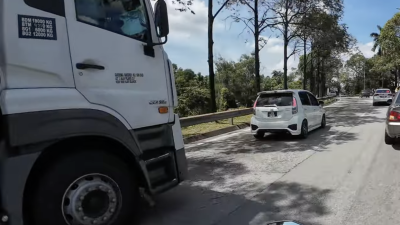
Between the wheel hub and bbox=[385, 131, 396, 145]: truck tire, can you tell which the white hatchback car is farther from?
the wheel hub

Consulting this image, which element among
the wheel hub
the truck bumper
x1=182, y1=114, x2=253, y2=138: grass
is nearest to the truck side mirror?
the wheel hub

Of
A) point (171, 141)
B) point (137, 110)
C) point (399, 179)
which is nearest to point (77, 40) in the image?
point (137, 110)

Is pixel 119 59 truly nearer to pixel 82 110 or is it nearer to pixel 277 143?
pixel 82 110

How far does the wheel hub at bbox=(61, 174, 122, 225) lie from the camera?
313cm

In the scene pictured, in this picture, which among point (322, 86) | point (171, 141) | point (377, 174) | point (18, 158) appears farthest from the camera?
point (322, 86)

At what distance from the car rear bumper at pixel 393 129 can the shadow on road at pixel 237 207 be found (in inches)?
163

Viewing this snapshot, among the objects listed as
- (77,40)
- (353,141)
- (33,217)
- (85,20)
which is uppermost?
(85,20)

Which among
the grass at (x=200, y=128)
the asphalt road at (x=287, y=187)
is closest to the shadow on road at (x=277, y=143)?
the asphalt road at (x=287, y=187)

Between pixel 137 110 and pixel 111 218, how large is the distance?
1.16m

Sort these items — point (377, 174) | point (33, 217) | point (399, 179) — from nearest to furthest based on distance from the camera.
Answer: point (33, 217)
point (399, 179)
point (377, 174)

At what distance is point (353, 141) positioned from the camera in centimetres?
973

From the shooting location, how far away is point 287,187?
535cm

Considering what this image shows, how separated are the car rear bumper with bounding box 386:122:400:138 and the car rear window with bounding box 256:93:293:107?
2808mm

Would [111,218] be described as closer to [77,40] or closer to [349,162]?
[77,40]
